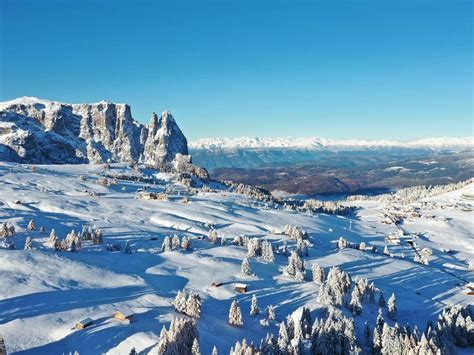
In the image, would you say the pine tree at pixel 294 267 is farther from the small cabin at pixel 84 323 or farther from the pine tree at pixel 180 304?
the small cabin at pixel 84 323

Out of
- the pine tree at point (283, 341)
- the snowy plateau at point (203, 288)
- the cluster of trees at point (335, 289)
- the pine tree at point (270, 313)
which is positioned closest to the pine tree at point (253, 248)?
the snowy plateau at point (203, 288)

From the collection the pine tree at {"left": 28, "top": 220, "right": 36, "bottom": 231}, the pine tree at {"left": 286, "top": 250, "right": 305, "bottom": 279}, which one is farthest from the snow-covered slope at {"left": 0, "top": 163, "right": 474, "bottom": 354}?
the pine tree at {"left": 28, "top": 220, "right": 36, "bottom": 231}

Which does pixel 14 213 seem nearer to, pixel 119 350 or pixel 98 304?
pixel 98 304

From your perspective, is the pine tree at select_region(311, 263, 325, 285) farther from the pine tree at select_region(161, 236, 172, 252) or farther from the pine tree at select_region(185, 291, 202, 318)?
the pine tree at select_region(185, 291, 202, 318)

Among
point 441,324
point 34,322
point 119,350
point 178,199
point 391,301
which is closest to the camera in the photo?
point 119,350

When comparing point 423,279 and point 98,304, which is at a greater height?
point 98,304

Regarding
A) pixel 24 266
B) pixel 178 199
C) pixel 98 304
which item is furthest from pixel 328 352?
pixel 178 199

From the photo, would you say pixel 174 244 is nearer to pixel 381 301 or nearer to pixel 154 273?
pixel 154 273

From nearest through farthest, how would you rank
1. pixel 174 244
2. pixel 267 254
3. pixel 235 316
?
pixel 235 316
pixel 174 244
pixel 267 254

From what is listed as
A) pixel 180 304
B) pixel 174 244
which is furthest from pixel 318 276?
pixel 180 304
